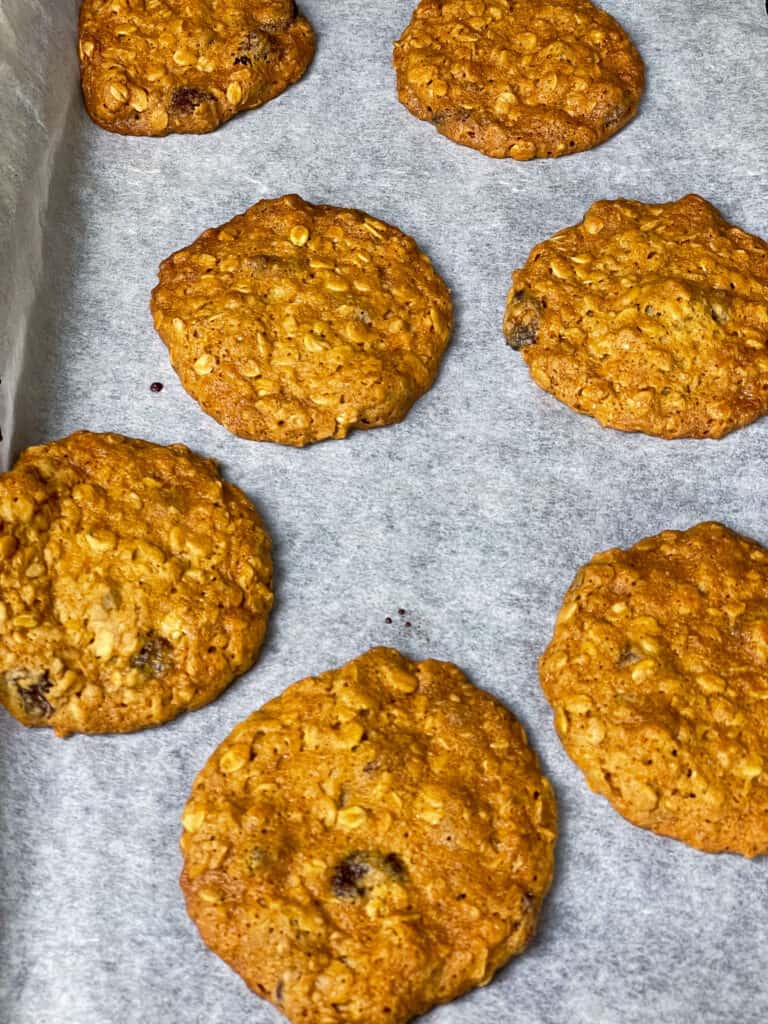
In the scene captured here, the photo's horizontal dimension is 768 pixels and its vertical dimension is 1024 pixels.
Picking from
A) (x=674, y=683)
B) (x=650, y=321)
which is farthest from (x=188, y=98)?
(x=674, y=683)

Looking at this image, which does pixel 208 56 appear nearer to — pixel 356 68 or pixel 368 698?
pixel 356 68

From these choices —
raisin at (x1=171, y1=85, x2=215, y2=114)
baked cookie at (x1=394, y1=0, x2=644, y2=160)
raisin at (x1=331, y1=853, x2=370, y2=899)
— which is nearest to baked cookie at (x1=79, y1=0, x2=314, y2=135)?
raisin at (x1=171, y1=85, x2=215, y2=114)

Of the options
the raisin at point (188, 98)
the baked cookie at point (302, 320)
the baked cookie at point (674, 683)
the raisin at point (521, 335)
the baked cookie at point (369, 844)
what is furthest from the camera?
the raisin at point (188, 98)

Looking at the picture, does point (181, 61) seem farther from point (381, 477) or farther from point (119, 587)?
point (119, 587)

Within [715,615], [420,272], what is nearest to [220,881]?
[715,615]

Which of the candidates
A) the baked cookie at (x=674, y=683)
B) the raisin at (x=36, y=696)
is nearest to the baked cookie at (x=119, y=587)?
the raisin at (x=36, y=696)

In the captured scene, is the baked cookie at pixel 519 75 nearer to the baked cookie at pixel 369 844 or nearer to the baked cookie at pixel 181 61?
the baked cookie at pixel 181 61
